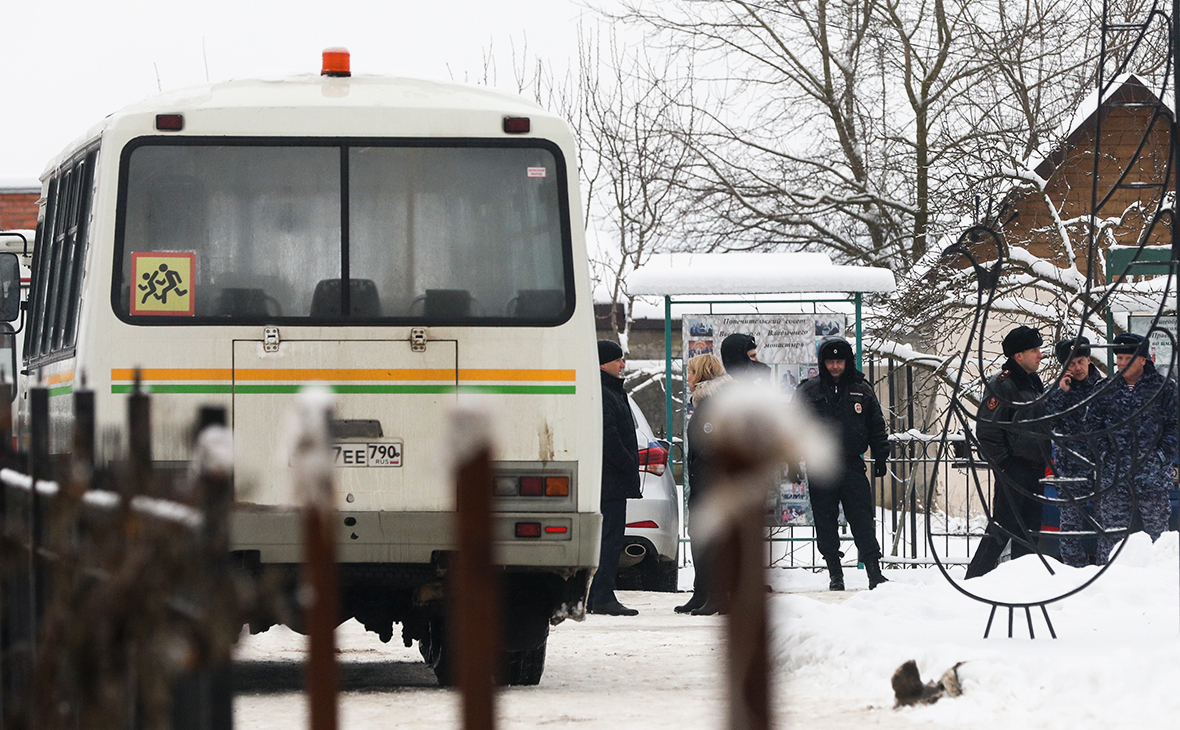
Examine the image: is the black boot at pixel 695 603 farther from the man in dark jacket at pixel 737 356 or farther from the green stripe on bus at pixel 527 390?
the green stripe on bus at pixel 527 390

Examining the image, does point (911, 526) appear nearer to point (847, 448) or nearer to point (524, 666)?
point (847, 448)

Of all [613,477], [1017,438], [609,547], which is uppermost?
[1017,438]

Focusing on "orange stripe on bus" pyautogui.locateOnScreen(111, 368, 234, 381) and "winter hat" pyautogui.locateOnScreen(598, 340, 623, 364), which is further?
"winter hat" pyautogui.locateOnScreen(598, 340, 623, 364)

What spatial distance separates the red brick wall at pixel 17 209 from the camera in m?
23.8

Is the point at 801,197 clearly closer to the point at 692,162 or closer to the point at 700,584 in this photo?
the point at 692,162

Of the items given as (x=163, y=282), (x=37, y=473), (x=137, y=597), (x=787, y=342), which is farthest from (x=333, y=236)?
(x=787, y=342)

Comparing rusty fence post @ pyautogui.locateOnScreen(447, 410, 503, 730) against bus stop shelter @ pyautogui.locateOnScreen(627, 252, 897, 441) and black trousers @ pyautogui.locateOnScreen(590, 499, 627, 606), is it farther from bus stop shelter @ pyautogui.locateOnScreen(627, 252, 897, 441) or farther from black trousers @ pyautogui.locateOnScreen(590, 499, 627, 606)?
bus stop shelter @ pyautogui.locateOnScreen(627, 252, 897, 441)

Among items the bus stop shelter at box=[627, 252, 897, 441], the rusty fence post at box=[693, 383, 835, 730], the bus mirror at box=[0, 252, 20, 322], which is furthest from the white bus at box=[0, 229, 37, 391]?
the rusty fence post at box=[693, 383, 835, 730]

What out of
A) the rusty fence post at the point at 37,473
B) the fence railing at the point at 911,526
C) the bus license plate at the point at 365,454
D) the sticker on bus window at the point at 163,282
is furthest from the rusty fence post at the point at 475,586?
the fence railing at the point at 911,526

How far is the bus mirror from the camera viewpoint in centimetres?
915

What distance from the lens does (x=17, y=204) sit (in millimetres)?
23922

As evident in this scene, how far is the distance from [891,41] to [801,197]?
8.80 feet

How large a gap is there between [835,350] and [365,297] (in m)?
5.63

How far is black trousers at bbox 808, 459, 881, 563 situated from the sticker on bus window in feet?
20.1
